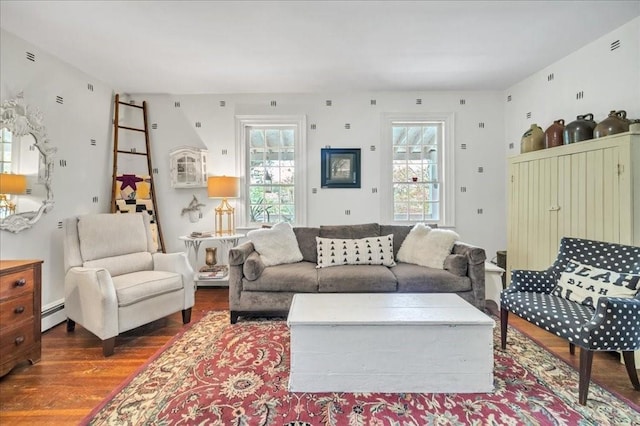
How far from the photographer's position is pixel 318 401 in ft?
5.66

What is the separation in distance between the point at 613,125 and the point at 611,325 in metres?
1.58

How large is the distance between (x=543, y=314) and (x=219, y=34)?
10.3ft

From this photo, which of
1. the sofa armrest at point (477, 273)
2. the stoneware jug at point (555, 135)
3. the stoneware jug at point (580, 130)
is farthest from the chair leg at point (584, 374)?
the stoneware jug at point (555, 135)

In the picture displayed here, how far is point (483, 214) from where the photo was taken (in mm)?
4043

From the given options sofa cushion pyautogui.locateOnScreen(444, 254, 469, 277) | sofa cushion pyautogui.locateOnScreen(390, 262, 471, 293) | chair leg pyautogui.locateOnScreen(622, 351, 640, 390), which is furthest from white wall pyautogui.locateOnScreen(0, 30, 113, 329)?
chair leg pyautogui.locateOnScreen(622, 351, 640, 390)

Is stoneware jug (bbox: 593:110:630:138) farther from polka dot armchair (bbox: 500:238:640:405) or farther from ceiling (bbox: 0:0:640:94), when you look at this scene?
polka dot armchair (bbox: 500:238:640:405)

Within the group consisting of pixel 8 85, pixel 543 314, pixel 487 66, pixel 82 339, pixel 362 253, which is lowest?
pixel 82 339

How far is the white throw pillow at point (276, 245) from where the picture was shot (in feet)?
10.1

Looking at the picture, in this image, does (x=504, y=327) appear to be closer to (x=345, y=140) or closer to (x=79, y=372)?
(x=345, y=140)

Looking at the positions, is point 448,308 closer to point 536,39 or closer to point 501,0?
point 501,0

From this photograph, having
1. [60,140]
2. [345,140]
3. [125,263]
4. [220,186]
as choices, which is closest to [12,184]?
[60,140]

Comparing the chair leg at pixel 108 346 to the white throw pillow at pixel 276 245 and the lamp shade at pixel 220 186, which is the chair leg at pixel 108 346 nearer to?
the white throw pillow at pixel 276 245

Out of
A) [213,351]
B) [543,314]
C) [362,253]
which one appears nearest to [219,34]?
[362,253]

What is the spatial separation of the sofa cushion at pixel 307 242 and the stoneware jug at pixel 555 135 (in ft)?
7.81
